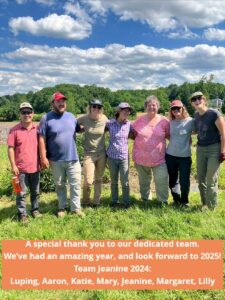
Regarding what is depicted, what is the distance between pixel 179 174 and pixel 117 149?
121cm

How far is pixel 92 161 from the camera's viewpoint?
6883 mm

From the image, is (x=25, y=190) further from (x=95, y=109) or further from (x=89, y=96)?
(x=89, y=96)

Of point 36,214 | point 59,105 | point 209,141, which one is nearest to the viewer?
point 59,105

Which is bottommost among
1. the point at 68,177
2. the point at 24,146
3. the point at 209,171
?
the point at 68,177

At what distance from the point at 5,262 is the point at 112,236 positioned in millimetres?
1582

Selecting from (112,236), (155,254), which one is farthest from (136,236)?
(155,254)

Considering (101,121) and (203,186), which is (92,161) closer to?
(101,121)

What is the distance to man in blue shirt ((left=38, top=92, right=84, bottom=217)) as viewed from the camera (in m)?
6.34

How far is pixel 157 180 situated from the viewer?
22.7 feet

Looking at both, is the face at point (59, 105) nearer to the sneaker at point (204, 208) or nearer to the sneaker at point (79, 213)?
the sneaker at point (79, 213)

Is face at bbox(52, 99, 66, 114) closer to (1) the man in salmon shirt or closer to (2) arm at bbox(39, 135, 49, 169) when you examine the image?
(1) the man in salmon shirt

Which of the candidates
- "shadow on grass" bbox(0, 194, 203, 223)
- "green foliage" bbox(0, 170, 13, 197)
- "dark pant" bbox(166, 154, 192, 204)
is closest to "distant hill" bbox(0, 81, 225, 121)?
"green foliage" bbox(0, 170, 13, 197)

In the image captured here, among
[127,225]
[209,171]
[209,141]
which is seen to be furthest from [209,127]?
[127,225]

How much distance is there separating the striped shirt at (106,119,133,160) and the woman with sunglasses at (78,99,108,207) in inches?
7.5
